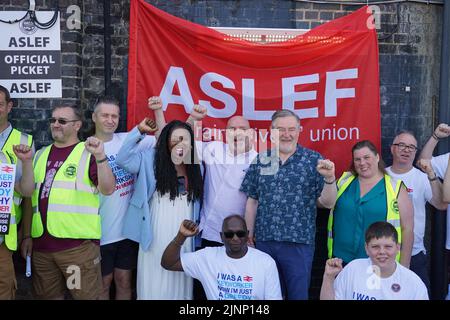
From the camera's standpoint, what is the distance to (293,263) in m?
4.36

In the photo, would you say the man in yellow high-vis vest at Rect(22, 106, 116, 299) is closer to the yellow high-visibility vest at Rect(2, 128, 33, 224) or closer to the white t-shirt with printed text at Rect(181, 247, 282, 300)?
the yellow high-visibility vest at Rect(2, 128, 33, 224)

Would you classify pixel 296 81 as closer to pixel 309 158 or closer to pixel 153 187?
pixel 309 158

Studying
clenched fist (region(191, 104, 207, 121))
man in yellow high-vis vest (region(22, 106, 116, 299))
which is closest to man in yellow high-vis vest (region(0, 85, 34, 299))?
man in yellow high-vis vest (region(22, 106, 116, 299))

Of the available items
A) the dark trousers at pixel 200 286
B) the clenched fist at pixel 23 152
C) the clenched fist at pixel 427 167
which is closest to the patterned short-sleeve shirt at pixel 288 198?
the dark trousers at pixel 200 286

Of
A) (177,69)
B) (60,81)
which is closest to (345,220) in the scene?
(177,69)

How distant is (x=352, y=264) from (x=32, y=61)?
10.4 feet

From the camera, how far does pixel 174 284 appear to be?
4.46 metres

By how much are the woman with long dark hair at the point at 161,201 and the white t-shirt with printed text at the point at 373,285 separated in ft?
3.90

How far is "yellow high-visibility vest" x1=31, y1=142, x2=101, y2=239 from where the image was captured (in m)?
4.30

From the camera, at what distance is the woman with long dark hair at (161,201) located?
4.45m

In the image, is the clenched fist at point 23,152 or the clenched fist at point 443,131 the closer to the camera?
the clenched fist at point 23,152

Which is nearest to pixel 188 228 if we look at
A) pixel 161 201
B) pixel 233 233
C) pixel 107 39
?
pixel 233 233

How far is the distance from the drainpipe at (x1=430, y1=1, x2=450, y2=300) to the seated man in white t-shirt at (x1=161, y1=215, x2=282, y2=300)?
7.21 ft

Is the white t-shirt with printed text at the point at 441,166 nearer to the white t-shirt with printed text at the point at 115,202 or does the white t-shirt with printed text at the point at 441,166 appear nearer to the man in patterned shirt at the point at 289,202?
the man in patterned shirt at the point at 289,202
